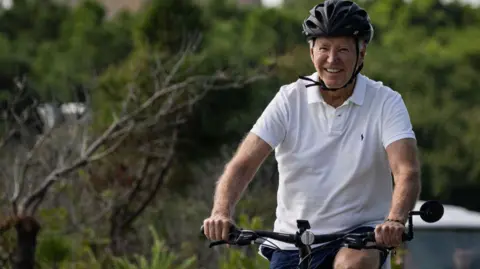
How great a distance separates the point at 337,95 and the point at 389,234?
2.74 ft

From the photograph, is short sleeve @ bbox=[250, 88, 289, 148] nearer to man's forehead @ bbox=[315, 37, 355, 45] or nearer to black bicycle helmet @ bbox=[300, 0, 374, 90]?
black bicycle helmet @ bbox=[300, 0, 374, 90]

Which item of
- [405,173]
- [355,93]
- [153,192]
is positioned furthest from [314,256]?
[153,192]

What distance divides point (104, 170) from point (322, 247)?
1271cm

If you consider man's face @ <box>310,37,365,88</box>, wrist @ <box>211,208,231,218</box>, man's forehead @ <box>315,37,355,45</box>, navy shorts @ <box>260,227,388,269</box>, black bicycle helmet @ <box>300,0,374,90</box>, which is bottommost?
navy shorts @ <box>260,227,388,269</box>

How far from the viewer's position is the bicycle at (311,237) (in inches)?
181

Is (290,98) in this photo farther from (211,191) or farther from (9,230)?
(211,191)

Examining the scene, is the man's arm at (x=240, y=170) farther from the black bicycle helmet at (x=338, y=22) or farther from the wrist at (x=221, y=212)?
the black bicycle helmet at (x=338, y=22)

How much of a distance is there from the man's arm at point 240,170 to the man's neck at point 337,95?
12.3 inches

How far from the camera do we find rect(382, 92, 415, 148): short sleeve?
490 cm

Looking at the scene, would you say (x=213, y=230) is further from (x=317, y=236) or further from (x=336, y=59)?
(x=336, y=59)

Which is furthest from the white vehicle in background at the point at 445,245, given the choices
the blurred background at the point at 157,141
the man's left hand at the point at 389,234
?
the man's left hand at the point at 389,234

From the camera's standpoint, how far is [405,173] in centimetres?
483

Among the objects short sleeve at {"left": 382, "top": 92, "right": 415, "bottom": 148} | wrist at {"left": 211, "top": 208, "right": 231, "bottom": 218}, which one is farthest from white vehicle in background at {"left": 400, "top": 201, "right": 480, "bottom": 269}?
wrist at {"left": 211, "top": 208, "right": 231, "bottom": 218}

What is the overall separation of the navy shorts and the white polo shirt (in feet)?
0.11
